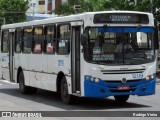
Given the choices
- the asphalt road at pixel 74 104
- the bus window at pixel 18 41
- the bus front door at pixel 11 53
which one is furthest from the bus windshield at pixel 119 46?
the bus front door at pixel 11 53

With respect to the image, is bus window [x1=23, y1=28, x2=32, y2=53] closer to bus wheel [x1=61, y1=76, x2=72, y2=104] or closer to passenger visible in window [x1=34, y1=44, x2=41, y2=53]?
passenger visible in window [x1=34, y1=44, x2=41, y2=53]

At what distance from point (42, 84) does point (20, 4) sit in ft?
211

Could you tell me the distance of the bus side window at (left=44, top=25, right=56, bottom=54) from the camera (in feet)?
56.2

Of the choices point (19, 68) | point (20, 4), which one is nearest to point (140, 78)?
point (19, 68)

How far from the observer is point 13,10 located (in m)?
80.4

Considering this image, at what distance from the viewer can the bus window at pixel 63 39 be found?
1599 centimetres

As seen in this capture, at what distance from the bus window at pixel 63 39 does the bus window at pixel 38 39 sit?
62.2 inches

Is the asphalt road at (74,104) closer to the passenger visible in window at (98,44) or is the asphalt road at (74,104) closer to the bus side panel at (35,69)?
the bus side panel at (35,69)

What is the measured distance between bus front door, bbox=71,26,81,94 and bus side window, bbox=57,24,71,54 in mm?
346

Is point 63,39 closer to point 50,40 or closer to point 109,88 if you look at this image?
point 50,40

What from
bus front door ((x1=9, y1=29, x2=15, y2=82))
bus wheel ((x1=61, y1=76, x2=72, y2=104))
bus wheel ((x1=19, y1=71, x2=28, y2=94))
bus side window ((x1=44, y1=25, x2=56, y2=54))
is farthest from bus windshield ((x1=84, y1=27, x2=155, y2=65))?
bus front door ((x1=9, y1=29, x2=15, y2=82))

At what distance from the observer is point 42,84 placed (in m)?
18.1

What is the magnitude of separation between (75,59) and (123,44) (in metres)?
1.52

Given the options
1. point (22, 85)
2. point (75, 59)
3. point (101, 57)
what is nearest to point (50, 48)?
point (75, 59)
